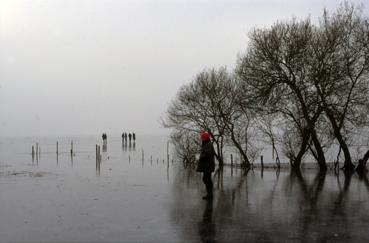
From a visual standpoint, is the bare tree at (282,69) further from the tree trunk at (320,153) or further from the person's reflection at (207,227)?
the person's reflection at (207,227)

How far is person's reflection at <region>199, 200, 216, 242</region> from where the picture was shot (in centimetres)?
795

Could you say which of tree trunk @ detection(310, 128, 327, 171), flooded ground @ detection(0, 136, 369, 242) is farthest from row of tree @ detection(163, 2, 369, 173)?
flooded ground @ detection(0, 136, 369, 242)

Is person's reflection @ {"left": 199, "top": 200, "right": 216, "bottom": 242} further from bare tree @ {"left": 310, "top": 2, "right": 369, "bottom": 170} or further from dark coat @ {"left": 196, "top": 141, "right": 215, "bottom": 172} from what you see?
bare tree @ {"left": 310, "top": 2, "right": 369, "bottom": 170}

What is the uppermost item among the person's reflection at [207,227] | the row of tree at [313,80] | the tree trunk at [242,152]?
the row of tree at [313,80]

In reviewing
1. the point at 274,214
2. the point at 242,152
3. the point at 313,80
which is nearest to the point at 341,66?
the point at 313,80

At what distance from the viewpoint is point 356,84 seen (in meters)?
24.5

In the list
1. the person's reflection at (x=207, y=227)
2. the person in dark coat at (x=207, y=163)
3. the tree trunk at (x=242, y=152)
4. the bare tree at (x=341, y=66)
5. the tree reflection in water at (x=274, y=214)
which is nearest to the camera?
the person's reflection at (x=207, y=227)

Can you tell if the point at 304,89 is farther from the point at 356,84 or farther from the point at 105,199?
the point at 105,199

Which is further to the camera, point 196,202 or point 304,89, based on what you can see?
point 304,89

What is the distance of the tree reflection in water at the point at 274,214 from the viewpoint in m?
8.22

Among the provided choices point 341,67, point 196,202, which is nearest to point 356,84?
point 341,67

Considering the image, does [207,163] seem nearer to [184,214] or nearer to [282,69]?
[184,214]

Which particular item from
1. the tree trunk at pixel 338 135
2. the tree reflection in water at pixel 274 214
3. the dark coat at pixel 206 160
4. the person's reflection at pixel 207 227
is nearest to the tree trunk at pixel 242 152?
the tree trunk at pixel 338 135

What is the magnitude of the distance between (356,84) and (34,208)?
18934 millimetres
